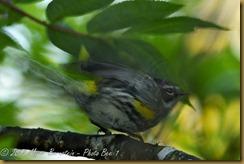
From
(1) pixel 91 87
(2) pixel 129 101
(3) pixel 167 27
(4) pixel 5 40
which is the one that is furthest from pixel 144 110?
(4) pixel 5 40

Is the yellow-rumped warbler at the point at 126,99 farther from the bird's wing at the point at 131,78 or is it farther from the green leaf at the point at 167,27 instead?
the green leaf at the point at 167,27

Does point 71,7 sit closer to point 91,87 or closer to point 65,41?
point 65,41

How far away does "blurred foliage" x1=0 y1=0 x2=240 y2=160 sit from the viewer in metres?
0.77

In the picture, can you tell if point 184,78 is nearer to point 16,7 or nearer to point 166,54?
point 166,54

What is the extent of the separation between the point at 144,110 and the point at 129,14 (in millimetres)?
253

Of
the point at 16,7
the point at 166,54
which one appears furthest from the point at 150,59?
the point at 16,7

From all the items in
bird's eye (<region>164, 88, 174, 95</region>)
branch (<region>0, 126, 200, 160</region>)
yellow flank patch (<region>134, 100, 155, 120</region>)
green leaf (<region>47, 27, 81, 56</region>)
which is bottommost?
branch (<region>0, 126, 200, 160</region>)

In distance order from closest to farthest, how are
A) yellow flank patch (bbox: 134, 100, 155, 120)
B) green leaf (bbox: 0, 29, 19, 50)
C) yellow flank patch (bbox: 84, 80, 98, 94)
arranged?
green leaf (bbox: 0, 29, 19, 50)
yellow flank patch (bbox: 84, 80, 98, 94)
yellow flank patch (bbox: 134, 100, 155, 120)

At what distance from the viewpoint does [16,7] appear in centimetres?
80

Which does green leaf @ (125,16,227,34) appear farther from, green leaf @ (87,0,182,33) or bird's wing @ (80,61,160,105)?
bird's wing @ (80,61,160,105)

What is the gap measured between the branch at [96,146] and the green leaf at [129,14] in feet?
0.81

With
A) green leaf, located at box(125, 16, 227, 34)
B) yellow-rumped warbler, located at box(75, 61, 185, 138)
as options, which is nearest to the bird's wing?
yellow-rumped warbler, located at box(75, 61, 185, 138)

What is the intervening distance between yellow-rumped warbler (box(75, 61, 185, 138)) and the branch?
0.12ft

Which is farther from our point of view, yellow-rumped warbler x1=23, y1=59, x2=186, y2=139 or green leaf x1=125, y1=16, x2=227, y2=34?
yellow-rumped warbler x1=23, y1=59, x2=186, y2=139
